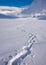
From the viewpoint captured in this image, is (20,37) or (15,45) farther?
(20,37)

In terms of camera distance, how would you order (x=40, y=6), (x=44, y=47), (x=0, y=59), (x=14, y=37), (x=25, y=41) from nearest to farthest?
(x=0, y=59)
(x=44, y=47)
(x=25, y=41)
(x=14, y=37)
(x=40, y=6)

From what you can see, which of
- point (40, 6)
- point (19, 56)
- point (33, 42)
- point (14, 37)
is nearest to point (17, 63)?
point (19, 56)

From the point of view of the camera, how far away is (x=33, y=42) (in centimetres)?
291

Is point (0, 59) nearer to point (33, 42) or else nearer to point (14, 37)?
point (33, 42)

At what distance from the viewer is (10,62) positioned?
198cm

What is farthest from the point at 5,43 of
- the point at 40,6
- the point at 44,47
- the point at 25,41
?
the point at 40,6

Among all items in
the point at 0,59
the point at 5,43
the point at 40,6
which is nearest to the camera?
the point at 0,59

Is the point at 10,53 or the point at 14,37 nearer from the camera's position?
the point at 10,53

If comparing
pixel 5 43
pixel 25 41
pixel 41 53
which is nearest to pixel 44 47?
pixel 41 53

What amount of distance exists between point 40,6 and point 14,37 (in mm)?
7844

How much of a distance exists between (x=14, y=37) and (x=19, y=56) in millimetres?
1092

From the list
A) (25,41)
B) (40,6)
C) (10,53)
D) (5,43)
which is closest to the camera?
(10,53)

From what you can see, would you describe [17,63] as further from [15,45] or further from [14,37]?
[14,37]

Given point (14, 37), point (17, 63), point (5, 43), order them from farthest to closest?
point (14, 37)
point (5, 43)
point (17, 63)
